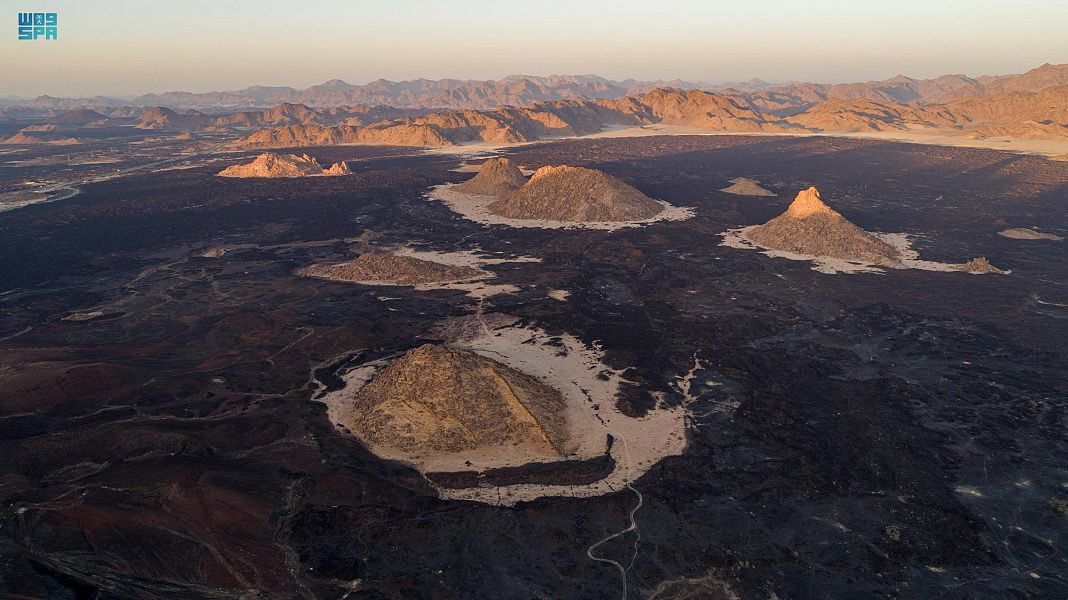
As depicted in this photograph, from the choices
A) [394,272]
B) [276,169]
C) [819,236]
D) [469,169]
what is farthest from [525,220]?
[276,169]

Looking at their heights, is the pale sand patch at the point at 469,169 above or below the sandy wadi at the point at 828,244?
above

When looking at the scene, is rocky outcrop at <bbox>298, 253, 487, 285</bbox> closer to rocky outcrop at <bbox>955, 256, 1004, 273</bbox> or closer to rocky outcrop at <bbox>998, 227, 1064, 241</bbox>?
rocky outcrop at <bbox>955, 256, 1004, 273</bbox>

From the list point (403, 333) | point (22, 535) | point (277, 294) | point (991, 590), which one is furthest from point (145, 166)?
point (991, 590)

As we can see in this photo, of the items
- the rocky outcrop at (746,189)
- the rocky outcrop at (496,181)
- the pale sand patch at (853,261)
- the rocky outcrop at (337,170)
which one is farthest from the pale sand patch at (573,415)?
the rocky outcrop at (337,170)

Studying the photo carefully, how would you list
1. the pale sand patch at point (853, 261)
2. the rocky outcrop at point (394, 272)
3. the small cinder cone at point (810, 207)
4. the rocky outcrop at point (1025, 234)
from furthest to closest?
the rocky outcrop at point (1025, 234), the small cinder cone at point (810, 207), the pale sand patch at point (853, 261), the rocky outcrop at point (394, 272)

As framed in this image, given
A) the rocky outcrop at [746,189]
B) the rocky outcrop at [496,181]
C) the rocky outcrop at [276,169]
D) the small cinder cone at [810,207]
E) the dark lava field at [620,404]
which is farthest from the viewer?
the rocky outcrop at [276,169]

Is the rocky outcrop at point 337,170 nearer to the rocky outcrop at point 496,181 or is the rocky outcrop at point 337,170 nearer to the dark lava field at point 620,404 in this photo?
the rocky outcrop at point 496,181

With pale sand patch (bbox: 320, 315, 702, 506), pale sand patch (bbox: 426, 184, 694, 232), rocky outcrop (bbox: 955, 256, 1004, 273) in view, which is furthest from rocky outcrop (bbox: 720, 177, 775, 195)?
pale sand patch (bbox: 320, 315, 702, 506)
